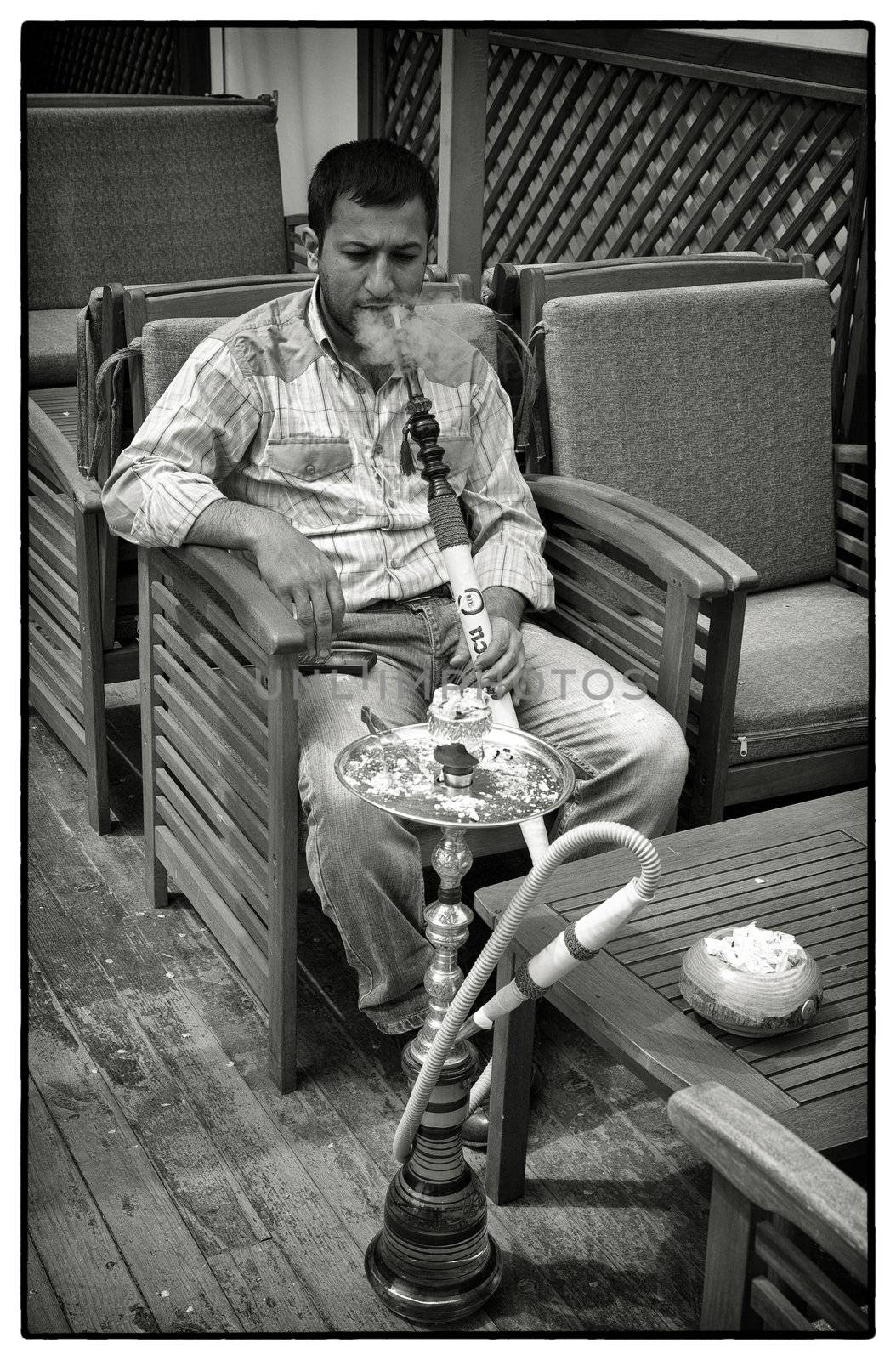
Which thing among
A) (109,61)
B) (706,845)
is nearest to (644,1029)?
(706,845)

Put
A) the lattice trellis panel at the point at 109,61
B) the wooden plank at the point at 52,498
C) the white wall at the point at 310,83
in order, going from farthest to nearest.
→ the lattice trellis panel at the point at 109,61 → the white wall at the point at 310,83 → the wooden plank at the point at 52,498

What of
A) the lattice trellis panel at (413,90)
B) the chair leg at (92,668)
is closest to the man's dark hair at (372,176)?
the chair leg at (92,668)

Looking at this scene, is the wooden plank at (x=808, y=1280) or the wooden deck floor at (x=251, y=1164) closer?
the wooden plank at (x=808, y=1280)

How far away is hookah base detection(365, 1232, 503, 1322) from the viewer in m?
1.69

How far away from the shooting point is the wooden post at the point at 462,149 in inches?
134

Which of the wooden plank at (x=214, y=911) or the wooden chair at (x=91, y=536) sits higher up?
the wooden chair at (x=91, y=536)

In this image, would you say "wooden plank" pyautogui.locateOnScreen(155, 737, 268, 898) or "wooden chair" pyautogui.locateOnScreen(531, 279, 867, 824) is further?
"wooden chair" pyautogui.locateOnScreen(531, 279, 867, 824)

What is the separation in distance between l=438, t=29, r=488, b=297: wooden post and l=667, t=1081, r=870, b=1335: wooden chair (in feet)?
9.10

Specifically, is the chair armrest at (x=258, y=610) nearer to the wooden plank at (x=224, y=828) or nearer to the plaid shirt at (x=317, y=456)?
the plaid shirt at (x=317, y=456)

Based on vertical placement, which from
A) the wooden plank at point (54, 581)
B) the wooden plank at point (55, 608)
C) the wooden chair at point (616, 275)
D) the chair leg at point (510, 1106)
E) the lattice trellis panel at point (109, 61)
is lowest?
the chair leg at point (510, 1106)

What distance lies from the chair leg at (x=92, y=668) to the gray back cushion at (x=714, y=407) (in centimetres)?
88

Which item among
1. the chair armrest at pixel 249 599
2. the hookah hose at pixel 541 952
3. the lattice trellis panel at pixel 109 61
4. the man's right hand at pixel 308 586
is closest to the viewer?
the hookah hose at pixel 541 952

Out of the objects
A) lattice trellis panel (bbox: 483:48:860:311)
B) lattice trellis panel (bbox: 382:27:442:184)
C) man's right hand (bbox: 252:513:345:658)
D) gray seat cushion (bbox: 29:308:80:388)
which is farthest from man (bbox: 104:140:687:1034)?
lattice trellis panel (bbox: 382:27:442:184)

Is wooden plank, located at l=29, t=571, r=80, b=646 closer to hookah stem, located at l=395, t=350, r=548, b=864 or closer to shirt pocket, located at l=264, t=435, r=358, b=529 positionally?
shirt pocket, located at l=264, t=435, r=358, b=529
